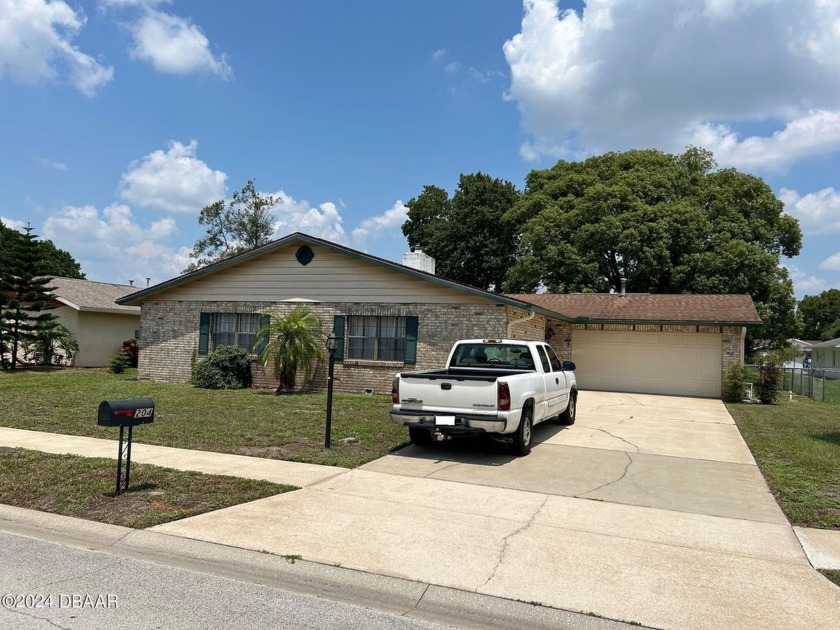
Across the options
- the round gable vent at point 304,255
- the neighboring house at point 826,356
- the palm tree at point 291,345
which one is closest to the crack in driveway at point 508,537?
the palm tree at point 291,345

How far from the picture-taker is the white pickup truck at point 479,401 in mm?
8578

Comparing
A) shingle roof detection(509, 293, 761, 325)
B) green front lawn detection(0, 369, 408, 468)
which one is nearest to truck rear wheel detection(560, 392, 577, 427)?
green front lawn detection(0, 369, 408, 468)

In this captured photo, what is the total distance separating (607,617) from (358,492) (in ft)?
11.4

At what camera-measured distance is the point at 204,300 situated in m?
19.5

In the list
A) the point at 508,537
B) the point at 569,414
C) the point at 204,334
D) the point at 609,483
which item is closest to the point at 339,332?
the point at 204,334

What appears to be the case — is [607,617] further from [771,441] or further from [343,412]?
[343,412]

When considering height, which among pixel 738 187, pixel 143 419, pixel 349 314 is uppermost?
pixel 738 187

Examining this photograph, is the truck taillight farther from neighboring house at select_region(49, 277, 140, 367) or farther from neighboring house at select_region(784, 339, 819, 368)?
neighboring house at select_region(784, 339, 819, 368)

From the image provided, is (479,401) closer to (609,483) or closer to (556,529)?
(609,483)

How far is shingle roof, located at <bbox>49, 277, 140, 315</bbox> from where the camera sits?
24906 mm

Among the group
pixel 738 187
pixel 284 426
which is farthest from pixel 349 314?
pixel 738 187

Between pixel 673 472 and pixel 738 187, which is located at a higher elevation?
pixel 738 187

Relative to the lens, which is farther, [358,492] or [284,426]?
[284,426]

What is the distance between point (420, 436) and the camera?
9805 mm
